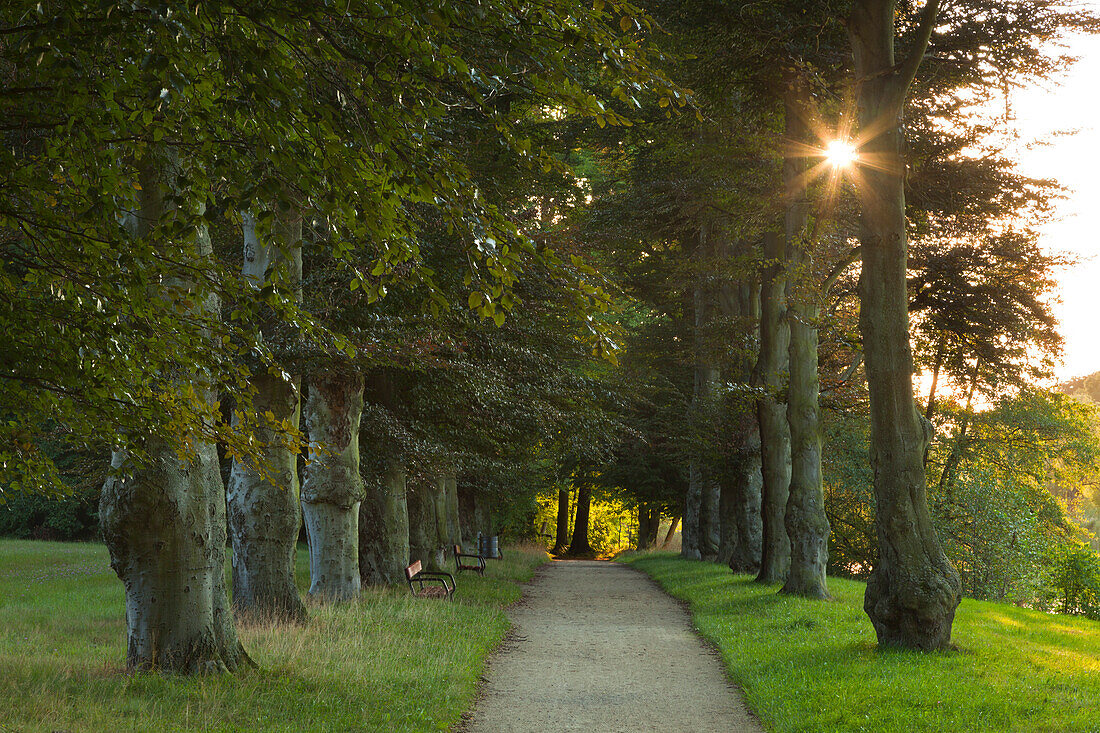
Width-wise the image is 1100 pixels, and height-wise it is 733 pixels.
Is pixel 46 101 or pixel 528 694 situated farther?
pixel 528 694

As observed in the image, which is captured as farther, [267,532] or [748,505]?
[748,505]

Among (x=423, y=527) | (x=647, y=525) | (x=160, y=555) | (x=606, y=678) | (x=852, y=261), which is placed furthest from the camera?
(x=647, y=525)

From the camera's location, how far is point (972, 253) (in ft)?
54.9

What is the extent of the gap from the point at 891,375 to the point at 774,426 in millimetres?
8913

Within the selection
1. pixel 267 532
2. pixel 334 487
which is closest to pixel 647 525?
pixel 334 487

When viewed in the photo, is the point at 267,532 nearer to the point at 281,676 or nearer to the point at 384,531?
the point at 281,676

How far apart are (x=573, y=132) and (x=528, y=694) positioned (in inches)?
556

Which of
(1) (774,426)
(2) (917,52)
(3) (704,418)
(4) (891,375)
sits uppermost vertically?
(2) (917,52)

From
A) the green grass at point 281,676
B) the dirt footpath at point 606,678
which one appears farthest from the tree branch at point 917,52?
the green grass at point 281,676

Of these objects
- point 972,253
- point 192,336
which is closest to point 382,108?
point 192,336

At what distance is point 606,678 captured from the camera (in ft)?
31.7

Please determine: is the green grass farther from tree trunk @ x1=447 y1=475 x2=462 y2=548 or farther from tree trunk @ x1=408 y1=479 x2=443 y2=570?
tree trunk @ x1=447 y1=475 x2=462 y2=548

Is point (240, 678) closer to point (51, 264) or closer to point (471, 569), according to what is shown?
point (51, 264)

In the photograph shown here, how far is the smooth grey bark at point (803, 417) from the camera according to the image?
1587 cm
